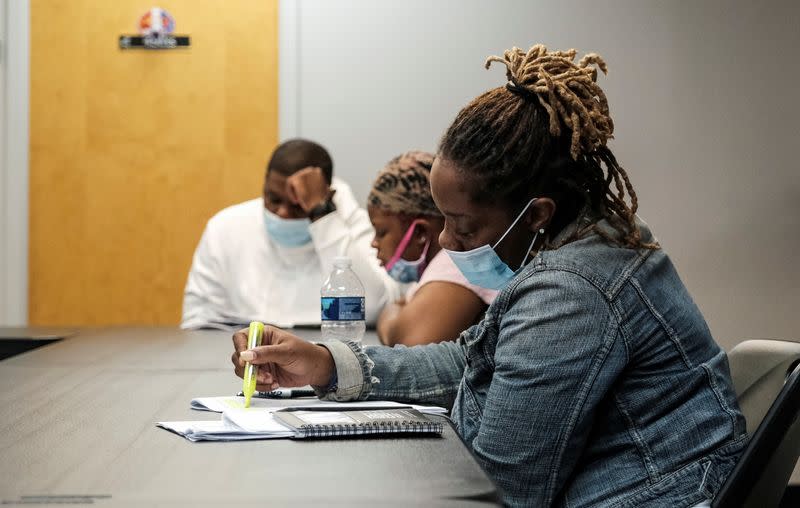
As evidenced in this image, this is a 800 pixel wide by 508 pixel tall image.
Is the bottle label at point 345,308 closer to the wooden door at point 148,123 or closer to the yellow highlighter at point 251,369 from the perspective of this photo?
the yellow highlighter at point 251,369

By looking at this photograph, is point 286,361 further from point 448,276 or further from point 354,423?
point 448,276

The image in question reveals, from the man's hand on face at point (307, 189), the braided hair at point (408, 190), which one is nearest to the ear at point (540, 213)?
the braided hair at point (408, 190)

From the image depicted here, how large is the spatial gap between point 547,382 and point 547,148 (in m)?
0.35

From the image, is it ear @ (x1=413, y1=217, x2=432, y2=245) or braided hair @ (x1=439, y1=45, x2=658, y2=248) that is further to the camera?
ear @ (x1=413, y1=217, x2=432, y2=245)

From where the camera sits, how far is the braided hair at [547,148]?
4.19ft

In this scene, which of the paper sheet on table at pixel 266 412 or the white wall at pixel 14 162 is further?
the white wall at pixel 14 162

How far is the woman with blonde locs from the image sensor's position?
1.13m

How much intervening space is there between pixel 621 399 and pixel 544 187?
315mm

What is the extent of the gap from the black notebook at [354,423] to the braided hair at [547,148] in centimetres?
33

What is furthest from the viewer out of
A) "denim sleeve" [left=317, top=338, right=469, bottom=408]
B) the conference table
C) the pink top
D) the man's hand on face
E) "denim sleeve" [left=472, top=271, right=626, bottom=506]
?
the man's hand on face

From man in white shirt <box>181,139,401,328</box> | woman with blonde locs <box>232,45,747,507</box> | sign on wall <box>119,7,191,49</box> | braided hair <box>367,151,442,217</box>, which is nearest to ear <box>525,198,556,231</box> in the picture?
woman with blonde locs <box>232,45,747,507</box>

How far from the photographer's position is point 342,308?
2.00 metres

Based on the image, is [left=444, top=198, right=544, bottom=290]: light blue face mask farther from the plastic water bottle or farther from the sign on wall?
the sign on wall

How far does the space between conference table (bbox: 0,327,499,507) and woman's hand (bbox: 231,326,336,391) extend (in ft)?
0.40
